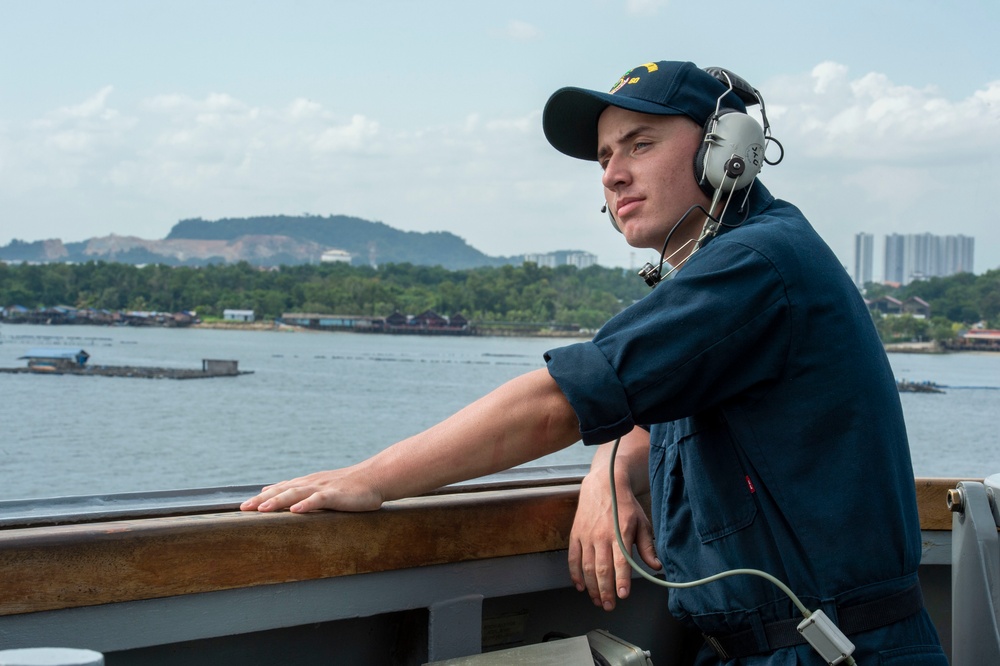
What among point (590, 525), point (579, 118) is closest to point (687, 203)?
point (579, 118)

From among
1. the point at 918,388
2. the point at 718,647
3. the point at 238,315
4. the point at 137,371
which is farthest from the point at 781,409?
the point at 918,388

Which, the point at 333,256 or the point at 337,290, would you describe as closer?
the point at 337,290

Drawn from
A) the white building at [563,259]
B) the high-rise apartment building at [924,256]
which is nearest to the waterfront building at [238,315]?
the white building at [563,259]

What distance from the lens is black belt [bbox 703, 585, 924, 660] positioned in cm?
123

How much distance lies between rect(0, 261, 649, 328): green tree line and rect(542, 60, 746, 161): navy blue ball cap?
24.4 m

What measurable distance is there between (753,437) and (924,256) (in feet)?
144

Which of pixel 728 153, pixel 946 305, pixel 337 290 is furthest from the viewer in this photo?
pixel 337 290

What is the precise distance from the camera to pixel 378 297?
137 ft

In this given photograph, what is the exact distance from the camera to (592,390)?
120 centimetres

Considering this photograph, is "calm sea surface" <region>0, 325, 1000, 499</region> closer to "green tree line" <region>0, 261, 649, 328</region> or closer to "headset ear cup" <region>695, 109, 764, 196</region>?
"green tree line" <region>0, 261, 649, 328</region>

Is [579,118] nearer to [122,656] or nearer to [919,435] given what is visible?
[122,656]

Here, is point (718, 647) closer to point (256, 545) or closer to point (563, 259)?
point (256, 545)

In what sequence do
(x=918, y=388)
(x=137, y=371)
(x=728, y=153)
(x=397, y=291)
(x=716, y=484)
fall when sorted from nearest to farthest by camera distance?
(x=716, y=484) < (x=728, y=153) < (x=397, y=291) < (x=137, y=371) < (x=918, y=388)

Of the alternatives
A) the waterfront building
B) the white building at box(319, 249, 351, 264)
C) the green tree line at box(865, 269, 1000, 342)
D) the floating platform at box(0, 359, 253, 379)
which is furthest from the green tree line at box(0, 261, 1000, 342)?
the floating platform at box(0, 359, 253, 379)
